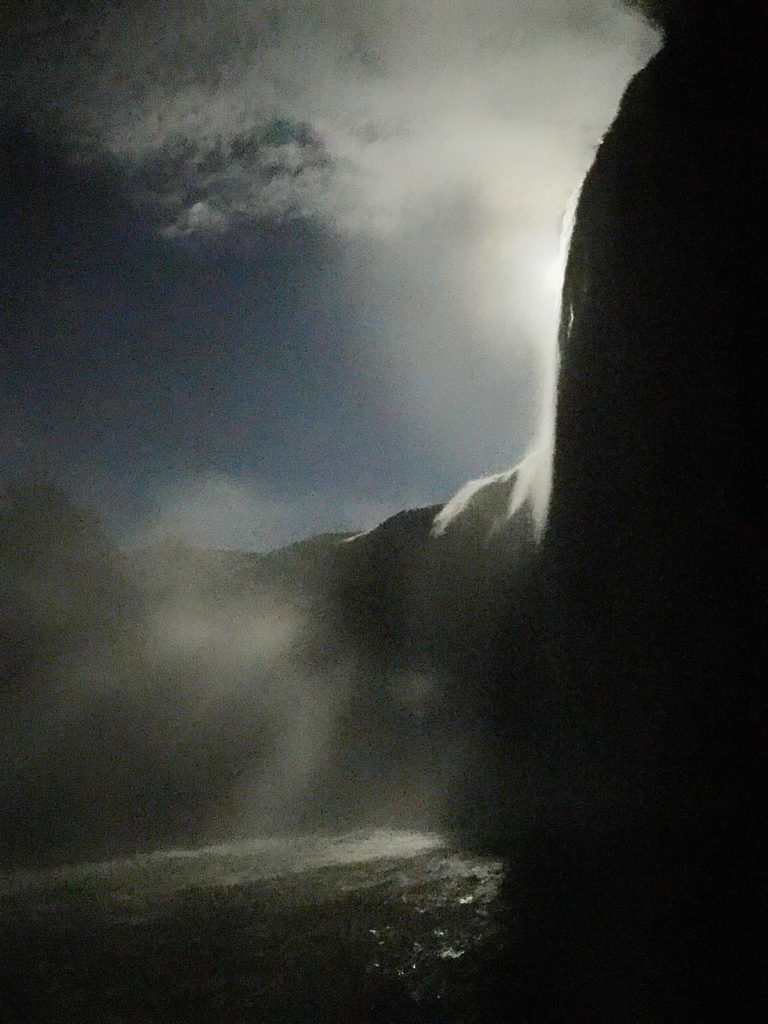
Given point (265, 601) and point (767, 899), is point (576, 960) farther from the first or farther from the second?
point (265, 601)

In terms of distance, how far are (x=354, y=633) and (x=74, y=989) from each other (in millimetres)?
16128

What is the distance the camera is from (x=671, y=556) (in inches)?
273

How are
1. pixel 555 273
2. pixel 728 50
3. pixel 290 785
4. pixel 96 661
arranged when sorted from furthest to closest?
pixel 96 661, pixel 290 785, pixel 555 273, pixel 728 50

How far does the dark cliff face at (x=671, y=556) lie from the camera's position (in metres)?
3.85

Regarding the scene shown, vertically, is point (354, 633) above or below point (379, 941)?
above

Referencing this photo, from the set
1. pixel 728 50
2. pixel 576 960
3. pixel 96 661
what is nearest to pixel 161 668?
pixel 96 661

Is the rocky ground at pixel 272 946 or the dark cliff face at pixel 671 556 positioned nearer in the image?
the rocky ground at pixel 272 946

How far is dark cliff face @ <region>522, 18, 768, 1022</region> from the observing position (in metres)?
3.85

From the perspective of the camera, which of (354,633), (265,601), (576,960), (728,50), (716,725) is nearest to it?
(576,960)

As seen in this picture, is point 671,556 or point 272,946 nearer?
point 272,946

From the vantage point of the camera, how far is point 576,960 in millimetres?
3635

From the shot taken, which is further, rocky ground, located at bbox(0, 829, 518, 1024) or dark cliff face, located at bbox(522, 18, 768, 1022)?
dark cliff face, located at bbox(522, 18, 768, 1022)

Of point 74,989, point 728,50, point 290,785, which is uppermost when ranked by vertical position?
point 728,50

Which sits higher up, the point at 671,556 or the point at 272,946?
the point at 671,556
